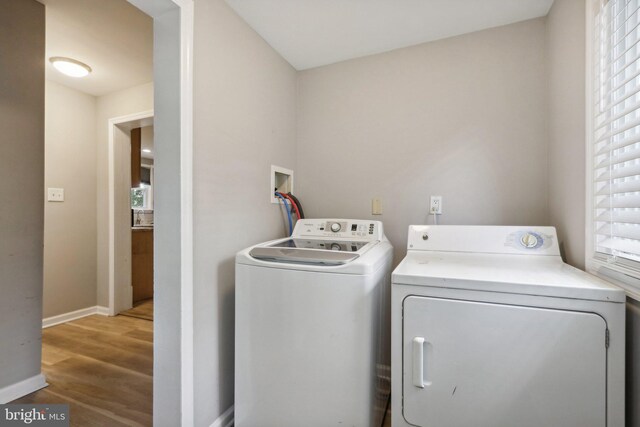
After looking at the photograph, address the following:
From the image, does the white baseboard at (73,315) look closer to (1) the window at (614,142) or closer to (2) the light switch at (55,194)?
(2) the light switch at (55,194)

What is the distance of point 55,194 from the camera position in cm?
271

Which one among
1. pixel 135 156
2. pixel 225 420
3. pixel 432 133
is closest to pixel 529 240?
pixel 432 133

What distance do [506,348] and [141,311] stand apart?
336cm

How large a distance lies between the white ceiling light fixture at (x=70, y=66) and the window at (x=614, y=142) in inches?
131

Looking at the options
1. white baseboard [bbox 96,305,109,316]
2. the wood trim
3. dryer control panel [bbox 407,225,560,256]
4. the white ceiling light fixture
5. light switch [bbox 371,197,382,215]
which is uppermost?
the white ceiling light fixture

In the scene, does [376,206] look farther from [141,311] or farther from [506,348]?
[141,311]

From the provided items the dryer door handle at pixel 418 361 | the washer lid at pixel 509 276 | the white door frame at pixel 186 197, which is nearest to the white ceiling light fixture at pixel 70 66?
the white door frame at pixel 186 197

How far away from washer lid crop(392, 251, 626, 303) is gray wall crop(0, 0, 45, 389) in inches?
84.1

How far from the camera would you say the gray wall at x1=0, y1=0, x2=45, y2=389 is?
5.30 ft

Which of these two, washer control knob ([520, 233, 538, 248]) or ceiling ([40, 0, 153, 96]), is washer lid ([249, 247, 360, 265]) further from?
ceiling ([40, 0, 153, 96])

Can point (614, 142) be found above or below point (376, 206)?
above

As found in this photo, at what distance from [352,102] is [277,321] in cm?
153

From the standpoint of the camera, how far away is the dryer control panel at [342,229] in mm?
1656

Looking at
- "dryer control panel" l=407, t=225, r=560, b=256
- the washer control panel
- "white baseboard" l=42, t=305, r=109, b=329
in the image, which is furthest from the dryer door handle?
"white baseboard" l=42, t=305, r=109, b=329
